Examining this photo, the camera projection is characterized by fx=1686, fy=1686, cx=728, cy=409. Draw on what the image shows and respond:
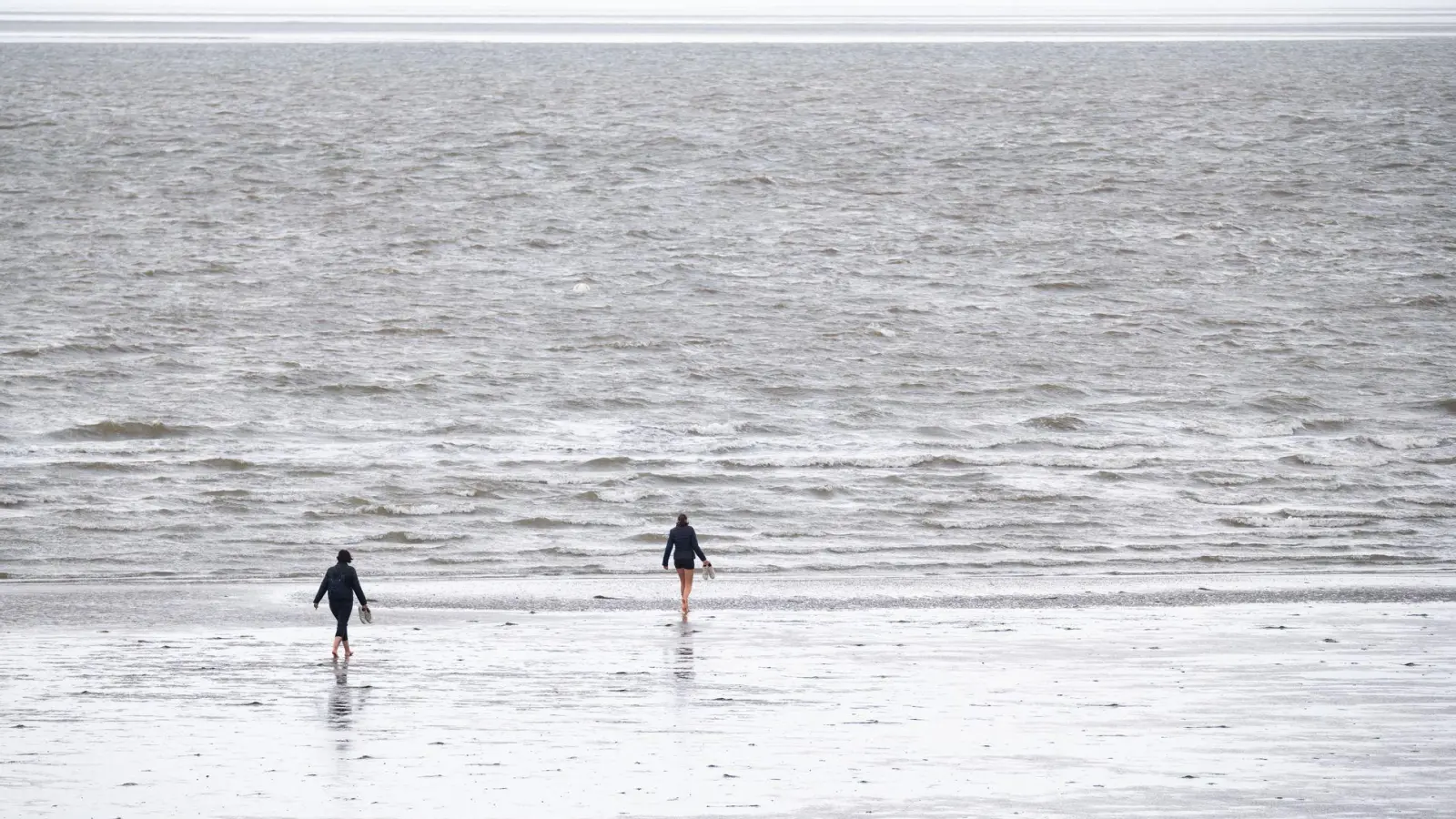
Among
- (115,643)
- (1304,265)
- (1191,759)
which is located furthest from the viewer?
(1304,265)

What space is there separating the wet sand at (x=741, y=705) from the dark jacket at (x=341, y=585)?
722 mm

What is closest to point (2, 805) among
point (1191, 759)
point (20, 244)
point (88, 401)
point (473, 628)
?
point (473, 628)

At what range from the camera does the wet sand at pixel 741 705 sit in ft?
43.0

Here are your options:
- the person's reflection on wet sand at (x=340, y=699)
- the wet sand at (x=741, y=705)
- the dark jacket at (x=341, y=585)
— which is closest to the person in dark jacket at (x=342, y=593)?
the dark jacket at (x=341, y=585)

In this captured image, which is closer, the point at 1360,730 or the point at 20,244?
the point at 1360,730

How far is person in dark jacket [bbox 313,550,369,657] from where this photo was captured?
1827 cm

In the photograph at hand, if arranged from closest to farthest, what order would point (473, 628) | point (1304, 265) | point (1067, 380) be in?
point (473, 628), point (1067, 380), point (1304, 265)

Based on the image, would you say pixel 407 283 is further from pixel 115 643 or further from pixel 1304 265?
pixel 115 643

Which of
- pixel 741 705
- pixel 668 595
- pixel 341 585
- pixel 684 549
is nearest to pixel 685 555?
pixel 684 549

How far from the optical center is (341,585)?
18609 mm

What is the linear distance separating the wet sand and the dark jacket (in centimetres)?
72

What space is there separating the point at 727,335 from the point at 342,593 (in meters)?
27.3

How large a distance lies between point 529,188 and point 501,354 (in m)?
23.7

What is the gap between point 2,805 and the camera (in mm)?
12719
